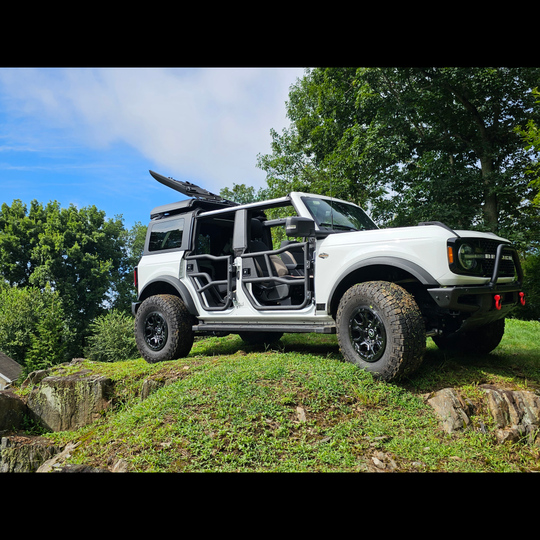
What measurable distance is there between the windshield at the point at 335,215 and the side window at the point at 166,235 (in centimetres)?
249

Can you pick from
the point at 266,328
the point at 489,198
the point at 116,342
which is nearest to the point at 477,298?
the point at 266,328

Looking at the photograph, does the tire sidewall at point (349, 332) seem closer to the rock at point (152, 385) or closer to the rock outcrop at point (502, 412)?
the rock outcrop at point (502, 412)

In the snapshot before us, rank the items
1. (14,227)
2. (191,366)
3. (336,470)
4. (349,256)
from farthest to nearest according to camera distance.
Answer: (14,227)
(191,366)
(349,256)
(336,470)

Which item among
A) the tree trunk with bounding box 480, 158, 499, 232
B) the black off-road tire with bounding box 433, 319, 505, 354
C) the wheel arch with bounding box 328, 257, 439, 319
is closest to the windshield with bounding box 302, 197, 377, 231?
the wheel arch with bounding box 328, 257, 439, 319

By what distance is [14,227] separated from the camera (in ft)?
102

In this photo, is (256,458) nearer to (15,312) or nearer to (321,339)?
(321,339)

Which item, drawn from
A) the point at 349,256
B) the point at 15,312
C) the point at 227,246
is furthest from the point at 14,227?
the point at 349,256

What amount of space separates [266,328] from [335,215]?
1.87 metres

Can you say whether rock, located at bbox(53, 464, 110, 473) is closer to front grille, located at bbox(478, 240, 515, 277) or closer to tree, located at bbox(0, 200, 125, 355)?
front grille, located at bbox(478, 240, 515, 277)

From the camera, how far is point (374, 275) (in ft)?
16.7

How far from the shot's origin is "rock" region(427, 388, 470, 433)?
13.2ft

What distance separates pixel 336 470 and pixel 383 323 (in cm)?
171

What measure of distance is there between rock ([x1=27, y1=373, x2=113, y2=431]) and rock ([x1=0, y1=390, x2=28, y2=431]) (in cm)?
18
